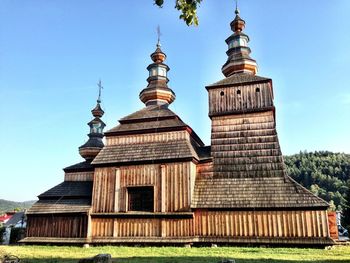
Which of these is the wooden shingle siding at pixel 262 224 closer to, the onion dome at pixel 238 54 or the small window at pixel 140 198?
the small window at pixel 140 198

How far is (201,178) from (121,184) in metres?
4.96

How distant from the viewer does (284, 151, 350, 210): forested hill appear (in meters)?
87.1

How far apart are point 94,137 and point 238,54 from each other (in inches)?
572

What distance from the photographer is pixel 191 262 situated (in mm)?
11578

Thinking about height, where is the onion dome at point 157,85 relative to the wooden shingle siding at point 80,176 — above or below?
above

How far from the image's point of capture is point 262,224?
18.0m

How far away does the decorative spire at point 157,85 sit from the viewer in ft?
86.6

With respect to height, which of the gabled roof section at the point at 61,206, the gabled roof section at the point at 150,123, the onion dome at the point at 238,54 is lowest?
the gabled roof section at the point at 61,206

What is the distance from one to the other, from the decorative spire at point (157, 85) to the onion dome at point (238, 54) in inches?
191

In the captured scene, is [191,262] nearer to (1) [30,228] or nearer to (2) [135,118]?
(2) [135,118]

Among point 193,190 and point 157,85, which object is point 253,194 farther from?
point 157,85

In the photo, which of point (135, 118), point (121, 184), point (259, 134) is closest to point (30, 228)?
point (121, 184)

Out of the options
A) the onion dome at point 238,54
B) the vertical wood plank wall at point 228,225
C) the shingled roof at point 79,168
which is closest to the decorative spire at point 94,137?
the shingled roof at point 79,168

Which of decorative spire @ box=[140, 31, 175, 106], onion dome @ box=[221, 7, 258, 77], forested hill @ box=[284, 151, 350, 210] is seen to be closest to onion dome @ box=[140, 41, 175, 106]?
decorative spire @ box=[140, 31, 175, 106]
